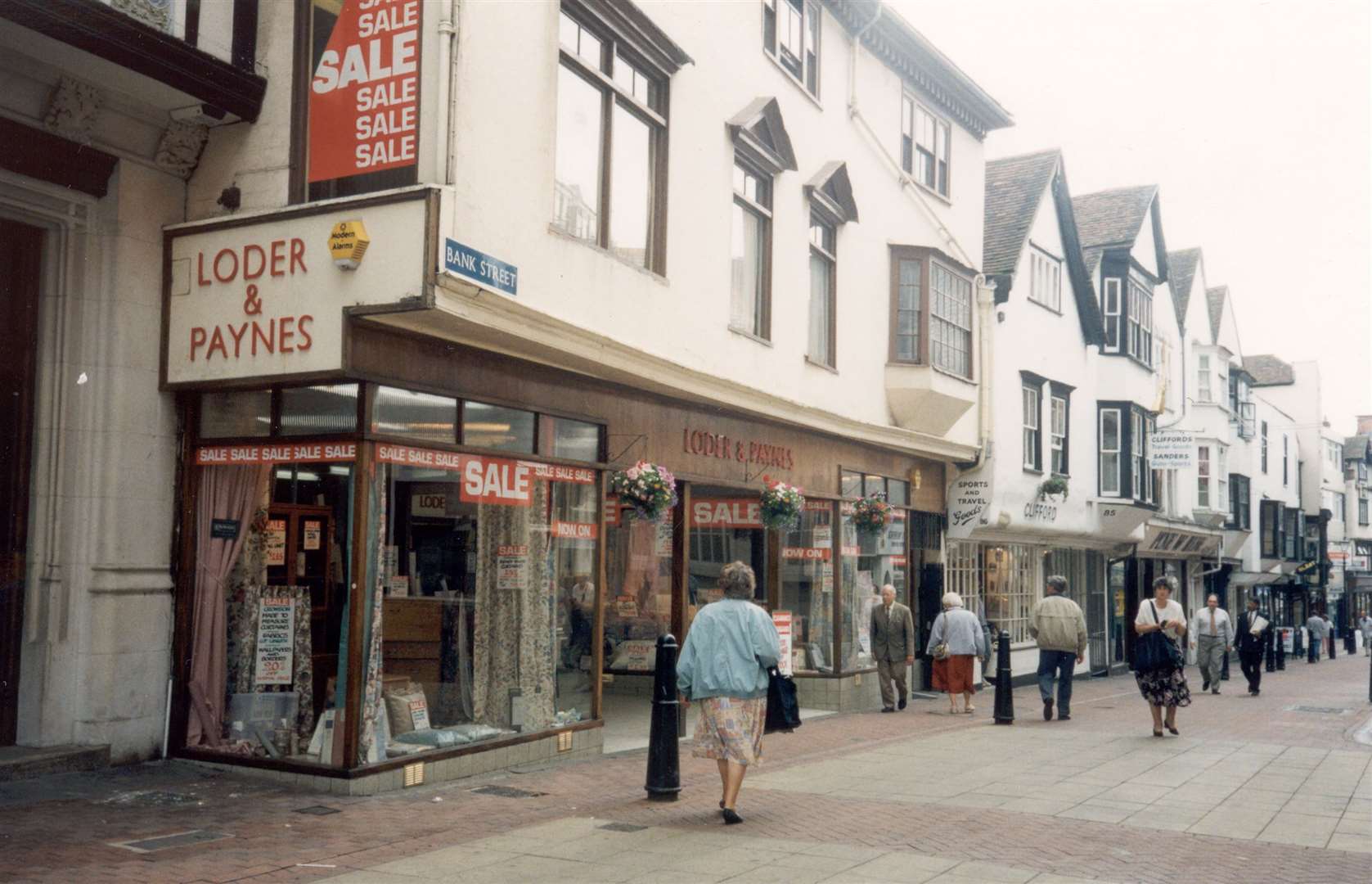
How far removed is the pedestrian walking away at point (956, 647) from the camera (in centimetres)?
1714

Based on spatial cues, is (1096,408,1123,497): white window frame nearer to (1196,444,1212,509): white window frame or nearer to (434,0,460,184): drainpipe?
(1196,444,1212,509): white window frame

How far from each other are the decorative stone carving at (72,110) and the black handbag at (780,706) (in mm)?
6397

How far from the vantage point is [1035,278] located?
81.7 ft

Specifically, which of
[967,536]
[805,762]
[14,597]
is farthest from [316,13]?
[967,536]

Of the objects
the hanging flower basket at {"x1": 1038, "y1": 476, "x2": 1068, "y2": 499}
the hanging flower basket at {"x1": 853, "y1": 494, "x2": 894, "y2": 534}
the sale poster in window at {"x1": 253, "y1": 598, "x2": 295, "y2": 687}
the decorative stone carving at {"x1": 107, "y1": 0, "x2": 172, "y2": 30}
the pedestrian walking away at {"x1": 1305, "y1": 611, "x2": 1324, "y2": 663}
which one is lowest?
the pedestrian walking away at {"x1": 1305, "y1": 611, "x2": 1324, "y2": 663}

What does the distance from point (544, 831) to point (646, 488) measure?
482 centimetres

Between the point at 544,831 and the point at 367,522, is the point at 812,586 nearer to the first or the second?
the point at 367,522

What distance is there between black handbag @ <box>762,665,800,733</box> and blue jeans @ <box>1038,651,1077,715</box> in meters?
8.61

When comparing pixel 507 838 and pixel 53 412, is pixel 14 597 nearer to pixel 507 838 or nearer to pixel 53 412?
pixel 53 412

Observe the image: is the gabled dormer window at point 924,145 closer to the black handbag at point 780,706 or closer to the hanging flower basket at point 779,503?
the hanging flower basket at point 779,503

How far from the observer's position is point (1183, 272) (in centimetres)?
3738

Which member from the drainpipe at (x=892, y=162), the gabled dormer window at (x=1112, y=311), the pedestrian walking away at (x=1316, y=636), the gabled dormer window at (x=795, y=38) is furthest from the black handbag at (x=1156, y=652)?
the pedestrian walking away at (x=1316, y=636)

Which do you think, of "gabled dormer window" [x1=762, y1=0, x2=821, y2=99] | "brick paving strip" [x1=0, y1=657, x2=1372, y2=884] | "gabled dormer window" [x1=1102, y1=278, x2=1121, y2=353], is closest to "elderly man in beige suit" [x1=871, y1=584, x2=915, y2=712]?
"brick paving strip" [x1=0, y1=657, x2=1372, y2=884]

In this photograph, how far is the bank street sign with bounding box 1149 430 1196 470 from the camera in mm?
28891
